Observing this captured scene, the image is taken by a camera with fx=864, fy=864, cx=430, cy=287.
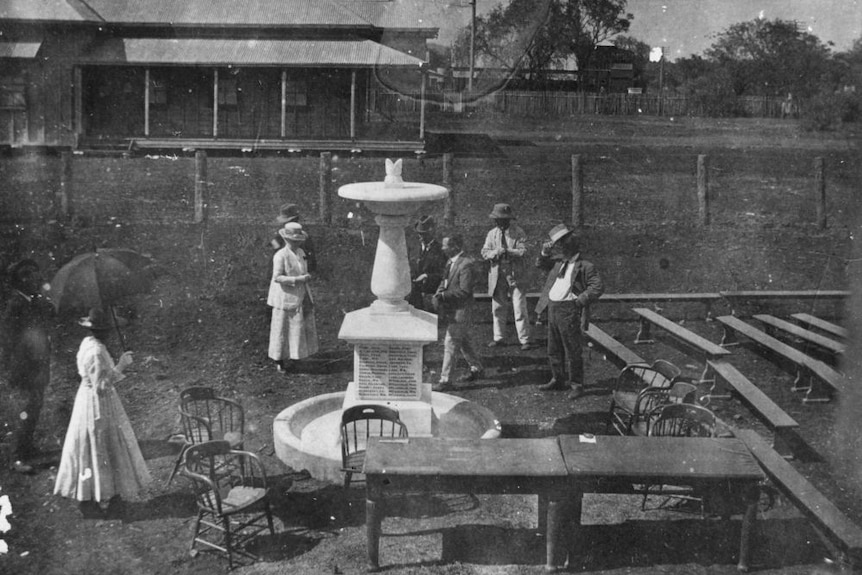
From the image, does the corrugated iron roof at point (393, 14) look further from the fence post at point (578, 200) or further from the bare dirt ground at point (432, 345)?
the fence post at point (578, 200)

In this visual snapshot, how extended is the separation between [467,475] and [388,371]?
2201 millimetres

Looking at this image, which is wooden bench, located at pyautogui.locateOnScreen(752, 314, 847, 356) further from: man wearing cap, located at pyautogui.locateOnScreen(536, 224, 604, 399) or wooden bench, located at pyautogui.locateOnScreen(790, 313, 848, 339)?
man wearing cap, located at pyautogui.locateOnScreen(536, 224, 604, 399)

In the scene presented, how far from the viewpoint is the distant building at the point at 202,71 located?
27500 millimetres

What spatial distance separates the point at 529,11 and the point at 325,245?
17234mm

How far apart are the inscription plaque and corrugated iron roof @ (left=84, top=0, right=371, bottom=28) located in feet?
73.7

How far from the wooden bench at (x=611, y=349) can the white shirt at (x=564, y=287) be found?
98cm

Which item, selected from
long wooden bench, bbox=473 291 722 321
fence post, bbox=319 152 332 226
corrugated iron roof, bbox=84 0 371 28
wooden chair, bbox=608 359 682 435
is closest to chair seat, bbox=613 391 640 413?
wooden chair, bbox=608 359 682 435

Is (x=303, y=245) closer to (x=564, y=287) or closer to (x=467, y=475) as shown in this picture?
(x=564, y=287)

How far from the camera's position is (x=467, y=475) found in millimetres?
5621

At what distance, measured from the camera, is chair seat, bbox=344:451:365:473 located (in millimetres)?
6628

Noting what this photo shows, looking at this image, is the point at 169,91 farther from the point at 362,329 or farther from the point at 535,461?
the point at 535,461

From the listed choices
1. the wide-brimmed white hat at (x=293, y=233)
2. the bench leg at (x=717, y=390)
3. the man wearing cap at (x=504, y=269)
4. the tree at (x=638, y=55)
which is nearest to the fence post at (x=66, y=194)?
the wide-brimmed white hat at (x=293, y=233)

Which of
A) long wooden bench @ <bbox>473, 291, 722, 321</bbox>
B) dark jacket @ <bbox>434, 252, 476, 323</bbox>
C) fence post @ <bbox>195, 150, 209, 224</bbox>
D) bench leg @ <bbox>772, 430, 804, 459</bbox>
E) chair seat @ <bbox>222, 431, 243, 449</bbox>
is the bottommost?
bench leg @ <bbox>772, 430, 804, 459</bbox>

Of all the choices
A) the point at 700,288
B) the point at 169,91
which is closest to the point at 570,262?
the point at 700,288
